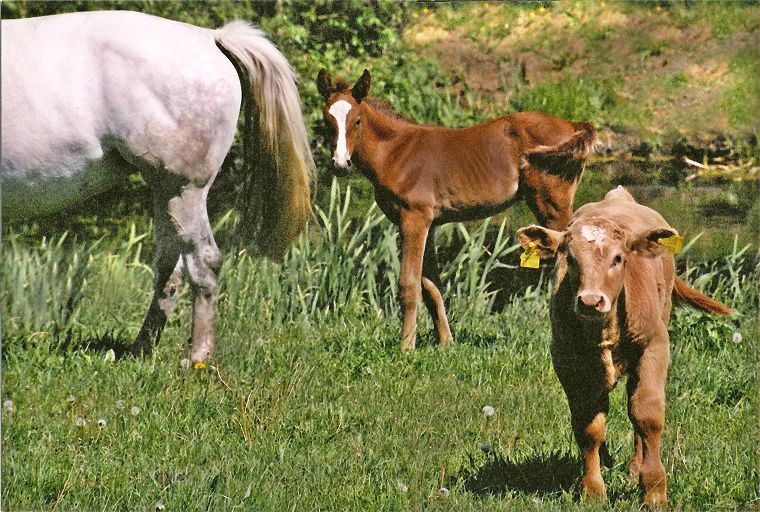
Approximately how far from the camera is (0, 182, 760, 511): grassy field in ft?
14.2

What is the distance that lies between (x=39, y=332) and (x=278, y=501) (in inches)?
110

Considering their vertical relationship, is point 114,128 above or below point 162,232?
above

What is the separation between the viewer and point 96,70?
5.86 metres

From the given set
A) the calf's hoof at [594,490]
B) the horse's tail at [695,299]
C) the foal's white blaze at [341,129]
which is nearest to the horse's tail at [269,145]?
the foal's white blaze at [341,129]

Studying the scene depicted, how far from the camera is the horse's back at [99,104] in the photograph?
577 centimetres

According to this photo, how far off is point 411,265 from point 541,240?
99.7 inches

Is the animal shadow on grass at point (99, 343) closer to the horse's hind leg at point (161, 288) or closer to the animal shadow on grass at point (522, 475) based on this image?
the horse's hind leg at point (161, 288)

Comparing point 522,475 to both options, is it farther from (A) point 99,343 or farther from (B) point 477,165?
(A) point 99,343

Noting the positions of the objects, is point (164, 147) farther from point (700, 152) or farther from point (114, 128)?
point (700, 152)

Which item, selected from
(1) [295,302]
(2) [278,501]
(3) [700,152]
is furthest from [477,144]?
(3) [700,152]

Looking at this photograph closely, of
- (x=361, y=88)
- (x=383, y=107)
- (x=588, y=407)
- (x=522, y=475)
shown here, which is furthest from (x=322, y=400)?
(x=383, y=107)

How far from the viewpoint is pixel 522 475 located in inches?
173

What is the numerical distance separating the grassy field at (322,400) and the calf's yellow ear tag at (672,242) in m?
0.94

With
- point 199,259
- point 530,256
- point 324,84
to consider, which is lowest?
point 199,259
